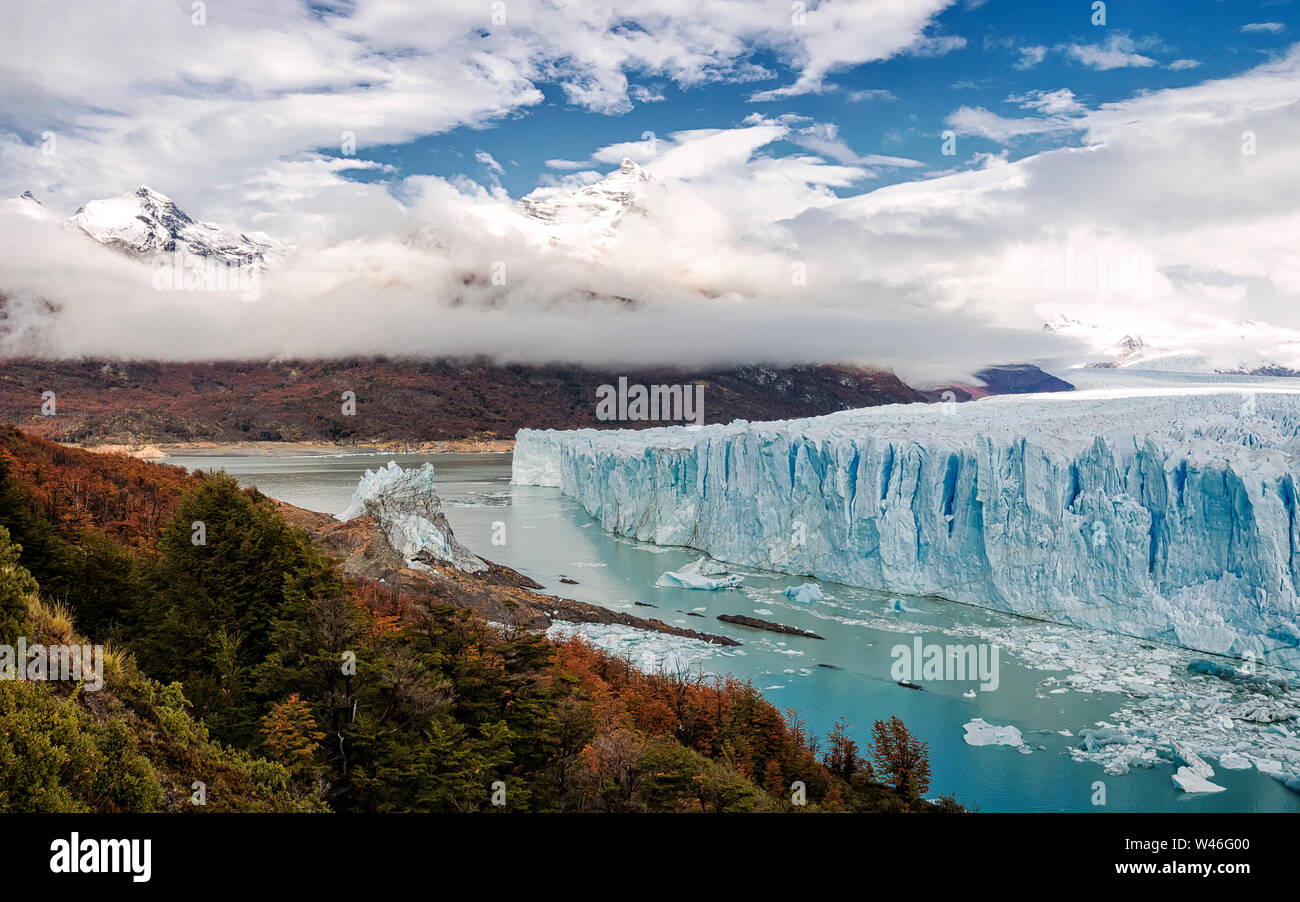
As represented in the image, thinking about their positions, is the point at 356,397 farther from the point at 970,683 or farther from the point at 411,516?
the point at 970,683

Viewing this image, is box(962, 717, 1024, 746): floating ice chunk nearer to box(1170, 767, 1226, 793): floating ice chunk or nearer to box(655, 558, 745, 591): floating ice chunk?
box(1170, 767, 1226, 793): floating ice chunk

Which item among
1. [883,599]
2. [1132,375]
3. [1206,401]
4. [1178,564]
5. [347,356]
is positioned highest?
[347,356]

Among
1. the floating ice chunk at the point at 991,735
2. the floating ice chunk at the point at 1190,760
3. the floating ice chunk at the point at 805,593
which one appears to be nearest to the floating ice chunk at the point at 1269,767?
the floating ice chunk at the point at 1190,760

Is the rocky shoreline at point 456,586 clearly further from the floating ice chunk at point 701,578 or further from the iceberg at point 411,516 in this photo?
the floating ice chunk at point 701,578

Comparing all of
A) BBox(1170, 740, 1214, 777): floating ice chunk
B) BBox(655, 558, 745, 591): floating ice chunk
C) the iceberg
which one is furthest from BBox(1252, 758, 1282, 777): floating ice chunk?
the iceberg
